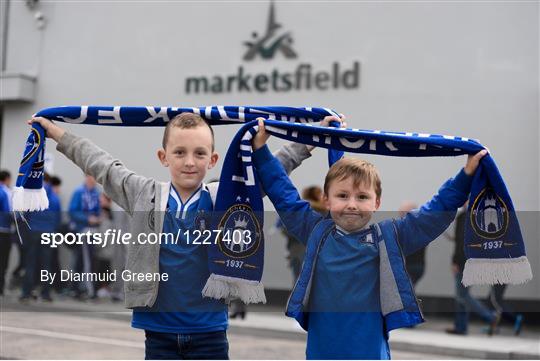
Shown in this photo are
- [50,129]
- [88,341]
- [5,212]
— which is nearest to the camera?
[50,129]

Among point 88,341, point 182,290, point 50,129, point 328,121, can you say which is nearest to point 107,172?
point 50,129

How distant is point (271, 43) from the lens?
13.3 meters

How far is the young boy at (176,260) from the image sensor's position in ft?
11.3

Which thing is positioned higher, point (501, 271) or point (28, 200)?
point (28, 200)

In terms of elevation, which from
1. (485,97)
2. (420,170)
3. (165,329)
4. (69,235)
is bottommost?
(165,329)

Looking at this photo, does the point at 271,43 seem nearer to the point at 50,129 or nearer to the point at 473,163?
the point at 50,129

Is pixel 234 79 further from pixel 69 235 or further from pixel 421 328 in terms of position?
pixel 69 235

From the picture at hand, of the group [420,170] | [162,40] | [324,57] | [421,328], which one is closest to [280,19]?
[324,57]

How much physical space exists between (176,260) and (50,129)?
0.93 meters

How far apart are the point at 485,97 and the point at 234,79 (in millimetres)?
4520

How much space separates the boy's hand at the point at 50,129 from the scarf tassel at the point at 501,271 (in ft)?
6.66

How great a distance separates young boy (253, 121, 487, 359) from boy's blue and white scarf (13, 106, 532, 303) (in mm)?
188

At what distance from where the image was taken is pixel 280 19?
13273mm

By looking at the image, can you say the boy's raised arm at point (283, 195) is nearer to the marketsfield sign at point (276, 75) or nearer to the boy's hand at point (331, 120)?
the boy's hand at point (331, 120)
